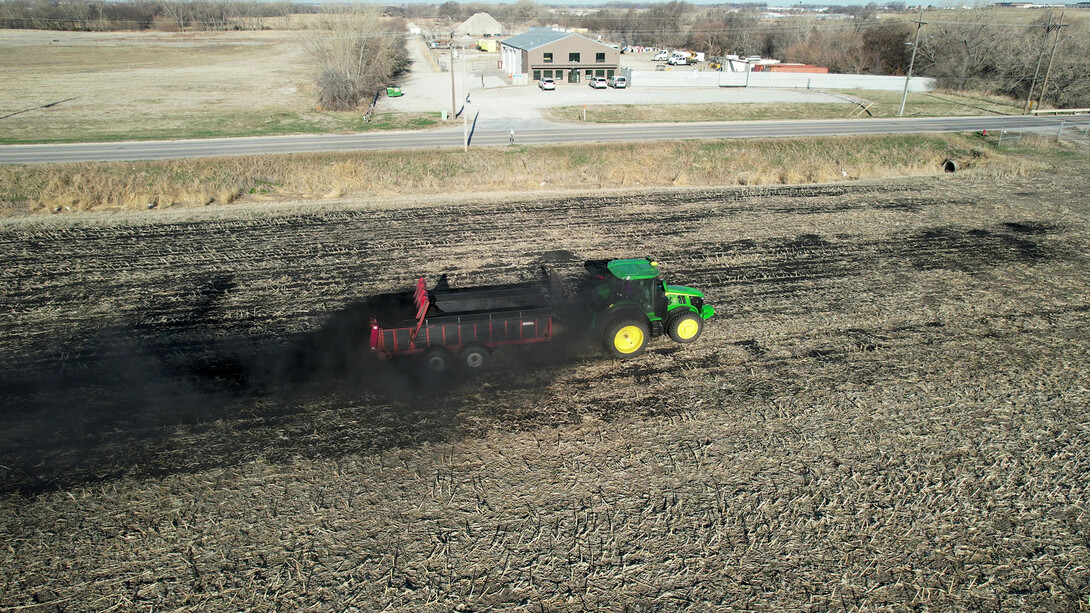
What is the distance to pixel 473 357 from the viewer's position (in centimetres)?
1216

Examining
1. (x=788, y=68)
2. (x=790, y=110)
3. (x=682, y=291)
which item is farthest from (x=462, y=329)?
(x=788, y=68)

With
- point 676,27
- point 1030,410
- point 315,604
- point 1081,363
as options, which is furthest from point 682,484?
point 676,27

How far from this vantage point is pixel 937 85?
59688 millimetres

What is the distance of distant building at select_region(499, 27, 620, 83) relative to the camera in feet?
190

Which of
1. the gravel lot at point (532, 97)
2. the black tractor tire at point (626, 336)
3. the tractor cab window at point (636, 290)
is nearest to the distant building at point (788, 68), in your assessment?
the gravel lot at point (532, 97)

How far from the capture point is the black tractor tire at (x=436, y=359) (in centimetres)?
1194

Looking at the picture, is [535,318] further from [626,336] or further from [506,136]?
[506,136]

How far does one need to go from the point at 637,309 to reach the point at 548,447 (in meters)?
3.78

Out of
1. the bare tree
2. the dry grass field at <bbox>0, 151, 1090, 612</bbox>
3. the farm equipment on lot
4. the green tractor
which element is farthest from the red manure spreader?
the bare tree

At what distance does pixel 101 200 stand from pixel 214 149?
8273mm

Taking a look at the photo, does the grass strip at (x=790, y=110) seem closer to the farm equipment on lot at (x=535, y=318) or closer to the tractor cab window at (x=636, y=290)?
the farm equipment on lot at (x=535, y=318)

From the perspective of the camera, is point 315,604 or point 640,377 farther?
point 640,377

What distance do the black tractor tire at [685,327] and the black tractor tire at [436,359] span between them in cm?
493

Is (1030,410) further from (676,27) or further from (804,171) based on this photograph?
(676,27)
